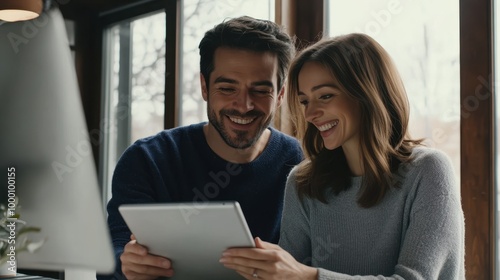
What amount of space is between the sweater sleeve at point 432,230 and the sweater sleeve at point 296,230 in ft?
1.06

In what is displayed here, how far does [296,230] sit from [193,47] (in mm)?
1977

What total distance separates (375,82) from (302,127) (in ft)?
0.95

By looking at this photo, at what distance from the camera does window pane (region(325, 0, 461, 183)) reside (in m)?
2.28

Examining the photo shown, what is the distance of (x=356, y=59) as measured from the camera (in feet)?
5.49

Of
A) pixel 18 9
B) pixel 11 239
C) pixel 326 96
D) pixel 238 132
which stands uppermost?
pixel 18 9

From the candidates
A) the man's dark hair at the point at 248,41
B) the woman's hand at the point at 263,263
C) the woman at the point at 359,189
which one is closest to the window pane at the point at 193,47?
the man's dark hair at the point at 248,41


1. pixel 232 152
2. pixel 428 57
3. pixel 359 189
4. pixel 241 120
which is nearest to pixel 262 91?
pixel 241 120

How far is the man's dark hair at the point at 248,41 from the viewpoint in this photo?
2.10 m

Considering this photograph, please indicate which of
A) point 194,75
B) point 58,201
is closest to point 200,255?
point 194,75

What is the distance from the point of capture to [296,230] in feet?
6.05

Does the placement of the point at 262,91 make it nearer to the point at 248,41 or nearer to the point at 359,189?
the point at 248,41

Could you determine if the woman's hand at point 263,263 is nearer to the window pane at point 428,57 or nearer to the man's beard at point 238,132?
the man's beard at point 238,132

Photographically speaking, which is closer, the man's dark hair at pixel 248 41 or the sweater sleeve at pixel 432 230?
the sweater sleeve at pixel 432 230

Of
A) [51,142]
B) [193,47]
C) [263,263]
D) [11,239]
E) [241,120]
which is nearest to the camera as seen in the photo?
[263,263]
